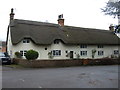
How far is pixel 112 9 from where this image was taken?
17.6m

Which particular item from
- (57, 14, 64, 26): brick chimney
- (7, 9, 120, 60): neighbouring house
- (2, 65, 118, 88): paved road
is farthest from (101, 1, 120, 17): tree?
(57, 14, 64, 26): brick chimney

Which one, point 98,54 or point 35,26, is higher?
point 35,26

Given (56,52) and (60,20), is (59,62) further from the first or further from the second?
(60,20)

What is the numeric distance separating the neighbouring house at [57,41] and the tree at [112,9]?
16533 millimetres

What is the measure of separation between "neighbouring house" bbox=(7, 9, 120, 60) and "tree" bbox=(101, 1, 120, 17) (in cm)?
1653

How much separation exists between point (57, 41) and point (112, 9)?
1876cm

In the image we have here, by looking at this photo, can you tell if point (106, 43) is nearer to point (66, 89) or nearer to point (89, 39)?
point (89, 39)

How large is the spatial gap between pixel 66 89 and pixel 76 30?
1240 inches

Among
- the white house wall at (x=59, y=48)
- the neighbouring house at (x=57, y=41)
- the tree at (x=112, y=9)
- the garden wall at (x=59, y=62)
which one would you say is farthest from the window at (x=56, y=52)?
the tree at (x=112, y=9)

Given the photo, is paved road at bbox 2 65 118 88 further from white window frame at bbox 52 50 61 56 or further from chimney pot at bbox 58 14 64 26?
chimney pot at bbox 58 14 64 26

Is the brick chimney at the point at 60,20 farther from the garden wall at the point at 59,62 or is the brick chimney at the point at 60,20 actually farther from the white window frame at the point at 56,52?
the garden wall at the point at 59,62

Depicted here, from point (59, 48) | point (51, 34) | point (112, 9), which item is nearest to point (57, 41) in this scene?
point (59, 48)

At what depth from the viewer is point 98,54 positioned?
40.4 meters

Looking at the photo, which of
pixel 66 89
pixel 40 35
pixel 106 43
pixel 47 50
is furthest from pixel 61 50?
pixel 66 89
